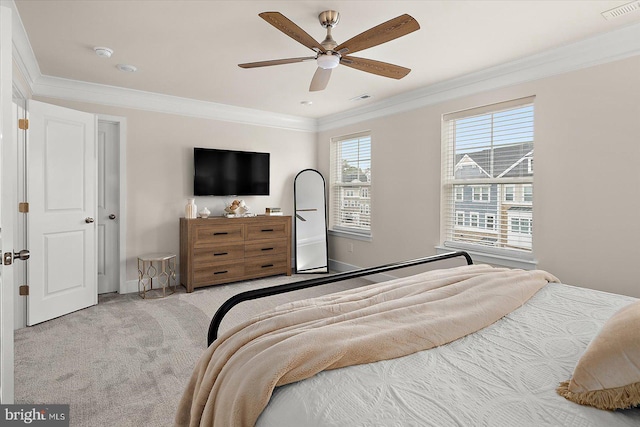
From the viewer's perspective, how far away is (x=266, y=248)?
16.2 feet

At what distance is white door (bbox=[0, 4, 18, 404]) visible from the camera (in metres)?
1.41

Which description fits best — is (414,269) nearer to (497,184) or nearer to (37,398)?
(497,184)

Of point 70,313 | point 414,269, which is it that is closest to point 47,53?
point 70,313

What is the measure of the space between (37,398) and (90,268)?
194cm

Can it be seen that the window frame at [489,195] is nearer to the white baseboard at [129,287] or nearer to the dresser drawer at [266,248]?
the dresser drawer at [266,248]

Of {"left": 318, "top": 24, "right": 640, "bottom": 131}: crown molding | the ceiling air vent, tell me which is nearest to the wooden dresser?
{"left": 318, "top": 24, "right": 640, "bottom": 131}: crown molding

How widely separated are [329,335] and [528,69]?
129 inches

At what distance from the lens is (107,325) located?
127 inches

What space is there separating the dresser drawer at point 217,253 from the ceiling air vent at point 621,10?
4238mm

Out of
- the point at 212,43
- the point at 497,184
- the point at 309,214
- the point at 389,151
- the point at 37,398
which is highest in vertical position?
the point at 212,43

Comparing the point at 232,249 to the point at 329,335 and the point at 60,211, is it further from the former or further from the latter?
the point at 329,335

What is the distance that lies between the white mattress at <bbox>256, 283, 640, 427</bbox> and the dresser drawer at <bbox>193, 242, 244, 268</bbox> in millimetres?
3599

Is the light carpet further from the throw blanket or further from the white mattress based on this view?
the white mattress

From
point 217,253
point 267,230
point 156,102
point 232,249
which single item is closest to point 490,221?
point 267,230
